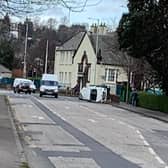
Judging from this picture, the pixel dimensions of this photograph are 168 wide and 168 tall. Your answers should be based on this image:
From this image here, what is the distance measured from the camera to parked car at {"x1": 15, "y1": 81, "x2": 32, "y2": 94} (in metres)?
77.5

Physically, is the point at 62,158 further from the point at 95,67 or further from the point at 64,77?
the point at 64,77

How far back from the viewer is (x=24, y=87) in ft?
257

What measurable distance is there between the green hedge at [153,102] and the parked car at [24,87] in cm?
2132

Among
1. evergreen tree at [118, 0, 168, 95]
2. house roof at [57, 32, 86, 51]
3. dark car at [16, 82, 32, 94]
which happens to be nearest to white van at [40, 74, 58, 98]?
dark car at [16, 82, 32, 94]

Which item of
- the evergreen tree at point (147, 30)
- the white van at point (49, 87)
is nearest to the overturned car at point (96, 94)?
the white van at point (49, 87)

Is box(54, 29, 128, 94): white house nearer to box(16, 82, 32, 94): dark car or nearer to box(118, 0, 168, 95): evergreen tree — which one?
box(16, 82, 32, 94): dark car

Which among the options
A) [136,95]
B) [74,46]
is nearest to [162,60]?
[136,95]

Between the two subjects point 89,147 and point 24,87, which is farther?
point 24,87

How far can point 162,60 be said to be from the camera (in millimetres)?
48719

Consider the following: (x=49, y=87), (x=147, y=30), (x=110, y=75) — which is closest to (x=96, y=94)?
(x=49, y=87)

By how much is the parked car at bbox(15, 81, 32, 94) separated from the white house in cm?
1922

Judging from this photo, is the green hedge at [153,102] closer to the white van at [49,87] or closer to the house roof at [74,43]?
the white van at [49,87]

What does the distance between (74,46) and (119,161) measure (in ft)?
307

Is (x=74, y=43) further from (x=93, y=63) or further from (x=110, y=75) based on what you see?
(x=110, y=75)
